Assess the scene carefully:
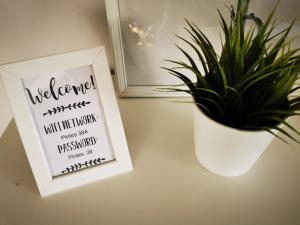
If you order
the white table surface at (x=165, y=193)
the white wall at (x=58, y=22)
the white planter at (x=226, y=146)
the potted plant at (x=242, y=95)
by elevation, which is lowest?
the white table surface at (x=165, y=193)

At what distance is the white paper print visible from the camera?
1.30 ft

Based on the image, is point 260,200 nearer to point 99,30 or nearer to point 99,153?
point 99,153

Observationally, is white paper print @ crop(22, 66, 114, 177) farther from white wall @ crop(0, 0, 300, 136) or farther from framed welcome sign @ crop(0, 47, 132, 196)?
white wall @ crop(0, 0, 300, 136)

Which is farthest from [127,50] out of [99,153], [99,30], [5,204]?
[5,204]

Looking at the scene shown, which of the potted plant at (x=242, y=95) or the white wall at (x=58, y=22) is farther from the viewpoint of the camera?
the white wall at (x=58, y=22)

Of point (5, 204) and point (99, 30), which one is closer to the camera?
point (5, 204)

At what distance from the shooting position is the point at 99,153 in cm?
47

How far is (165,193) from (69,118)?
0.21m

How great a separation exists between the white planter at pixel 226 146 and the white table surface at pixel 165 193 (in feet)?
0.08


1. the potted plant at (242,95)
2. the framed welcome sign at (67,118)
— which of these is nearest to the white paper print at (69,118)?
the framed welcome sign at (67,118)

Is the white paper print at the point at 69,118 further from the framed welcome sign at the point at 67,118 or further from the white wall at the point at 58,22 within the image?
the white wall at the point at 58,22

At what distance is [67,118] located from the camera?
16.8 inches

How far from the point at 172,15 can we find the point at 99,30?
178mm

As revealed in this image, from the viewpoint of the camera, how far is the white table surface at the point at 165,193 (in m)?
0.42
